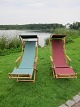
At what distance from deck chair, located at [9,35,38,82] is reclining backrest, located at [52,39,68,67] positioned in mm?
700

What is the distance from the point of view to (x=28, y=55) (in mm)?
7176

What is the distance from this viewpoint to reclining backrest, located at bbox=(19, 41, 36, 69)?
266 inches

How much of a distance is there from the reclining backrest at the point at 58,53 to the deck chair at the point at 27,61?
2.30 ft

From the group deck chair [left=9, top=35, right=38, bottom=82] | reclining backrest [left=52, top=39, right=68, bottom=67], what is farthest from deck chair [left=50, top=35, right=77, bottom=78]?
deck chair [left=9, top=35, right=38, bottom=82]

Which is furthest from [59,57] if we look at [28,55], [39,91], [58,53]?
[39,91]

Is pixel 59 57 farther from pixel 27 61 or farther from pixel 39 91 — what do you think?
pixel 39 91

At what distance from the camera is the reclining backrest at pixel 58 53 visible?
7025mm

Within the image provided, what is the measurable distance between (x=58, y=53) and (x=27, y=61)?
126 centimetres

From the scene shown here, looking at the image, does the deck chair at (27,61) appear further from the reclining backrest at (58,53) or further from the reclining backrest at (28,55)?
the reclining backrest at (58,53)

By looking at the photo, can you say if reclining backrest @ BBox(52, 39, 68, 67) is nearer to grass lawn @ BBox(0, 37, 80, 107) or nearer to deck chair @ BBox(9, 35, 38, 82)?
grass lawn @ BBox(0, 37, 80, 107)

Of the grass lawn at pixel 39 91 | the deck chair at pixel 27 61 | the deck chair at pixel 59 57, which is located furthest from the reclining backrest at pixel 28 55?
the deck chair at pixel 59 57

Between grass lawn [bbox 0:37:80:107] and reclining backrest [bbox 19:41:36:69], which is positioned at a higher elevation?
reclining backrest [bbox 19:41:36:69]

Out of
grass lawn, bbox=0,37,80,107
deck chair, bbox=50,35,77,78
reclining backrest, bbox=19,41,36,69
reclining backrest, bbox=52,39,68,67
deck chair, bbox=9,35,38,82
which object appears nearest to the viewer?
grass lawn, bbox=0,37,80,107

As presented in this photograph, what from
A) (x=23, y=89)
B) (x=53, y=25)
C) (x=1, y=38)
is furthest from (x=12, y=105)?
(x=53, y=25)
